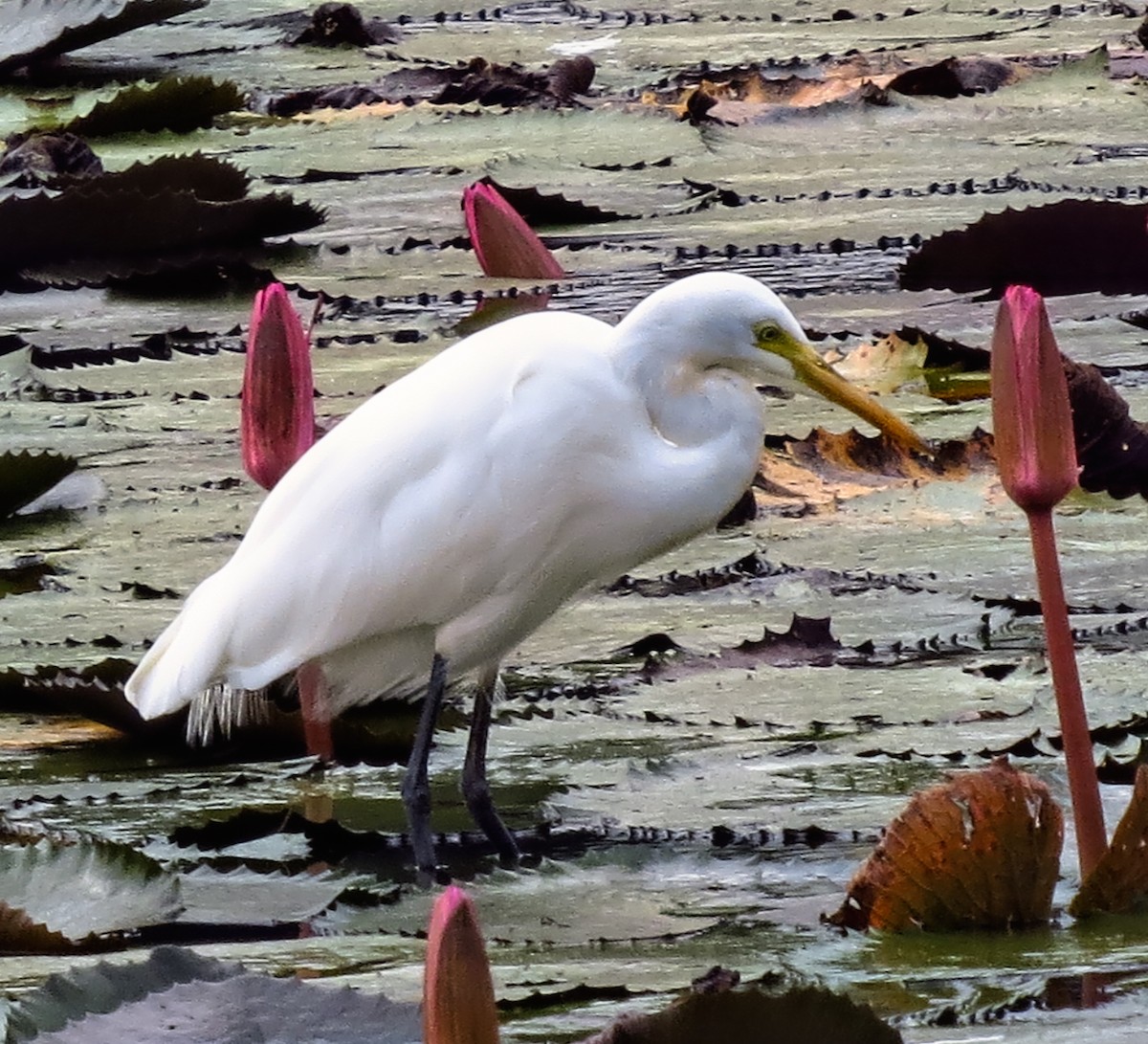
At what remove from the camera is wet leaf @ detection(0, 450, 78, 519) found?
7.53 ft

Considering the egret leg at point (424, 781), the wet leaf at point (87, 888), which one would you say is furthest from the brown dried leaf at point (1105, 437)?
the wet leaf at point (87, 888)

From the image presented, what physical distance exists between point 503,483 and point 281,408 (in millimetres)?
175

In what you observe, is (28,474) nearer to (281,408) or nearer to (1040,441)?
(281,408)

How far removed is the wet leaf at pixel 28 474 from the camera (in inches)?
90.4

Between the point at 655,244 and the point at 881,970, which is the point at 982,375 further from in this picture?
the point at 881,970

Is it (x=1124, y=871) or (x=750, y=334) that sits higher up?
(x=750, y=334)

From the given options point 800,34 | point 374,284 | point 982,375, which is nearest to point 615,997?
point 982,375

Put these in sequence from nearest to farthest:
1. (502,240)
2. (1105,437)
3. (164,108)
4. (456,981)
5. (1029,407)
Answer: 1. (456,981)
2. (1029,407)
3. (1105,437)
4. (502,240)
5. (164,108)

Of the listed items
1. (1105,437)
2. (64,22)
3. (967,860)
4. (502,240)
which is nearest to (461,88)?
(64,22)

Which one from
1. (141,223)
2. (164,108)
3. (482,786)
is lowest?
(482,786)

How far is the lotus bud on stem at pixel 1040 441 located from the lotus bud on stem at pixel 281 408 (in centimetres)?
67

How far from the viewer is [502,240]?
9.55ft

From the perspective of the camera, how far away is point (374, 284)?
3.08 meters

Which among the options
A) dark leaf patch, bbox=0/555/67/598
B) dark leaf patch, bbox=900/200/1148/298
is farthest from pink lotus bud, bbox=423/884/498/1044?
dark leaf patch, bbox=900/200/1148/298
